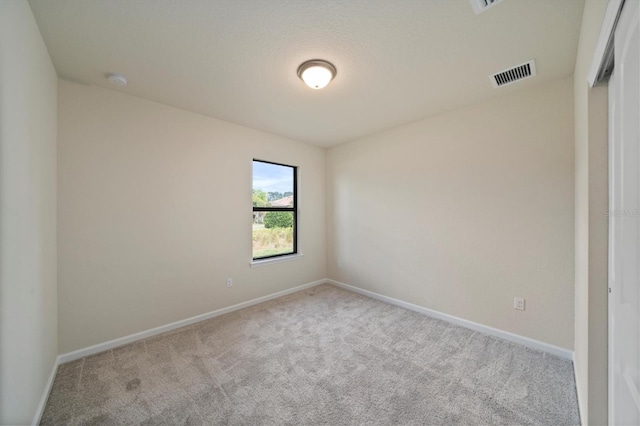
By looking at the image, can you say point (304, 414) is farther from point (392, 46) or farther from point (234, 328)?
point (392, 46)

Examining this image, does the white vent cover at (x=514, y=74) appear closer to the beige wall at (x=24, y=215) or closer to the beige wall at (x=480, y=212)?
the beige wall at (x=480, y=212)

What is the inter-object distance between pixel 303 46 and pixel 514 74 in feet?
5.87

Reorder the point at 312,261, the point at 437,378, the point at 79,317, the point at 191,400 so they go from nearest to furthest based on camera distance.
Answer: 1. the point at 191,400
2. the point at 437,378
3. the point at 79,317
4. the point at 312,261

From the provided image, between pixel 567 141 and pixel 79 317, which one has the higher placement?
pixel 567 141

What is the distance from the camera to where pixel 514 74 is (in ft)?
6.64

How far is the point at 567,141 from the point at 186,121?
148 inches

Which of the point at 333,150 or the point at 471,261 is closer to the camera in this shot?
the point at 471,261

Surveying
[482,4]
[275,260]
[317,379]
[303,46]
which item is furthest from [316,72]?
[275,260]

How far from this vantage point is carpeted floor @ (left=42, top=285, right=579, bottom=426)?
153 cm

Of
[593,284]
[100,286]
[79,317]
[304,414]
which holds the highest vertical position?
[593,284]

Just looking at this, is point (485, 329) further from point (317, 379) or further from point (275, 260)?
point (275, 260)

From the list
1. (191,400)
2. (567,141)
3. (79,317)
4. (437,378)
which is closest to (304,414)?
(191,400)

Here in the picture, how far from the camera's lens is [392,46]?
67.1 inches

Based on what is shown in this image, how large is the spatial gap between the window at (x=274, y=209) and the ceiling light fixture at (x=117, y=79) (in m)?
1.60
